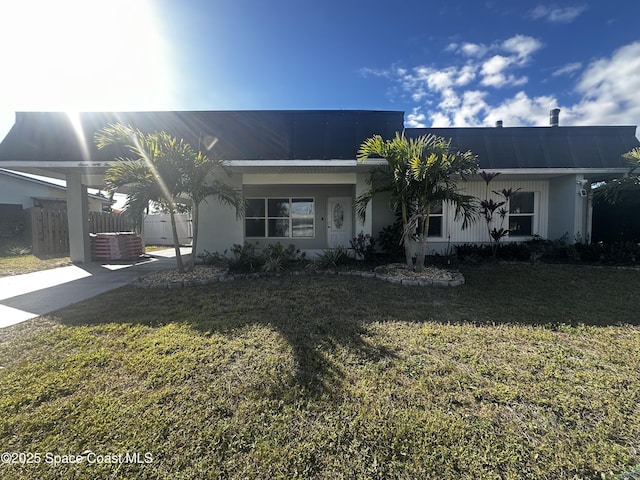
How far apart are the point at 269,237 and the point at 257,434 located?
9.08m

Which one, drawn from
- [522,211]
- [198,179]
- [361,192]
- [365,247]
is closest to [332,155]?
[361,192]

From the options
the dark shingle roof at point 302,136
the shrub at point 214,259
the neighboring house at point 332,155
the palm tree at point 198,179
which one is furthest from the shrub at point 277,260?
the dark shingle roof at point 302,136

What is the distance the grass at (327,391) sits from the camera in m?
1.83

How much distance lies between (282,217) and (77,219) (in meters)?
6.57

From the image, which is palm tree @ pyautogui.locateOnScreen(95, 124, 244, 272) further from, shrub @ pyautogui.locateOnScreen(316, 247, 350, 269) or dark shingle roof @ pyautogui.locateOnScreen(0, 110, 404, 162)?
shrub @ pyautogui.locateOnScreen(316, 247, 350, 269)

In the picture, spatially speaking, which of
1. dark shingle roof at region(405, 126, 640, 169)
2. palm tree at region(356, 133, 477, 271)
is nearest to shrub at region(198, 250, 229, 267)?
palm tree at region(356, 133, 477, 271)

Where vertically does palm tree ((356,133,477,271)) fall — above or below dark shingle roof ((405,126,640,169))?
below

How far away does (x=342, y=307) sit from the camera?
4797mm

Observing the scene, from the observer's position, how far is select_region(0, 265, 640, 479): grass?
183 cm

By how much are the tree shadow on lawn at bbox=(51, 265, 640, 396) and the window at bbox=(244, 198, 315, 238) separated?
4.24 metres

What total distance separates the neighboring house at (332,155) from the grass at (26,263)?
93cm

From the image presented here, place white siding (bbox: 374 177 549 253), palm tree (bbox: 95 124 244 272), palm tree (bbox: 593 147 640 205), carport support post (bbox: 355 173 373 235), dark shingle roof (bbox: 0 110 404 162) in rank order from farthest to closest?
white siding (bbox: 374 177 549 253)
carport support post (bbox: 355 173 373 235)
dark shingle roof (bbox: 0 110 404 162)
palm tree (bbox: 593 147 640 205)
palm tree (bbox: 95 124 244 272)

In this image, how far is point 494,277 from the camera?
6.82 m

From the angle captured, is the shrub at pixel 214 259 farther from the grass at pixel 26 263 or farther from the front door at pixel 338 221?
the grass at pixel 26 263
